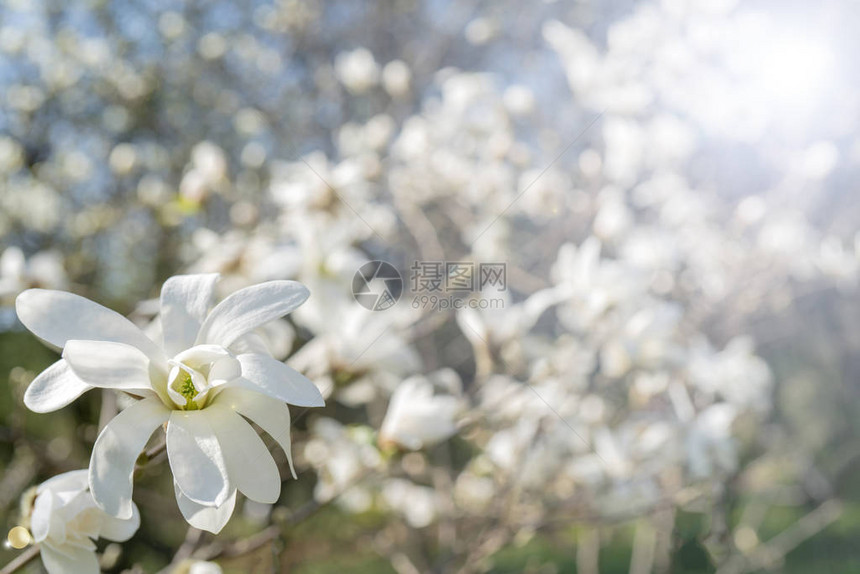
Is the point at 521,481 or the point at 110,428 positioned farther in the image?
the point at 521,481

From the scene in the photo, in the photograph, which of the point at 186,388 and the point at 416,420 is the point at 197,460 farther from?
the point at 416,420

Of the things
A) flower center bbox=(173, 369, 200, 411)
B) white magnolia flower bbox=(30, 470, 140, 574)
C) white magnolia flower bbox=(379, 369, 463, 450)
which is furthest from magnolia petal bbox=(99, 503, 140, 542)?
white magnolia flower bbox=(379, 369, 463, 450)

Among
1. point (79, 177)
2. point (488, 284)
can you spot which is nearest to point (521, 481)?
point (488, 284)

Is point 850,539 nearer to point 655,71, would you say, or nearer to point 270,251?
point 655,71

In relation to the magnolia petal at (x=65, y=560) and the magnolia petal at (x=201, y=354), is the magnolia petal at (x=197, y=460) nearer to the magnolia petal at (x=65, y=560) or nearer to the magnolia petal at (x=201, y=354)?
the magnolia petal at (x=201, y=354)

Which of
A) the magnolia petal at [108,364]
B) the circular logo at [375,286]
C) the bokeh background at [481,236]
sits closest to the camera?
the magnolia petal at [108,364]

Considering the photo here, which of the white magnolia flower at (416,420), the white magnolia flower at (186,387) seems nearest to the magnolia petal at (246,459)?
the white magnolia flower at (186,387)

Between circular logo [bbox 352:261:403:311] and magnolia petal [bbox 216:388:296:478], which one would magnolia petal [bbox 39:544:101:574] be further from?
circular logo [bbox 352:261:403:311]
